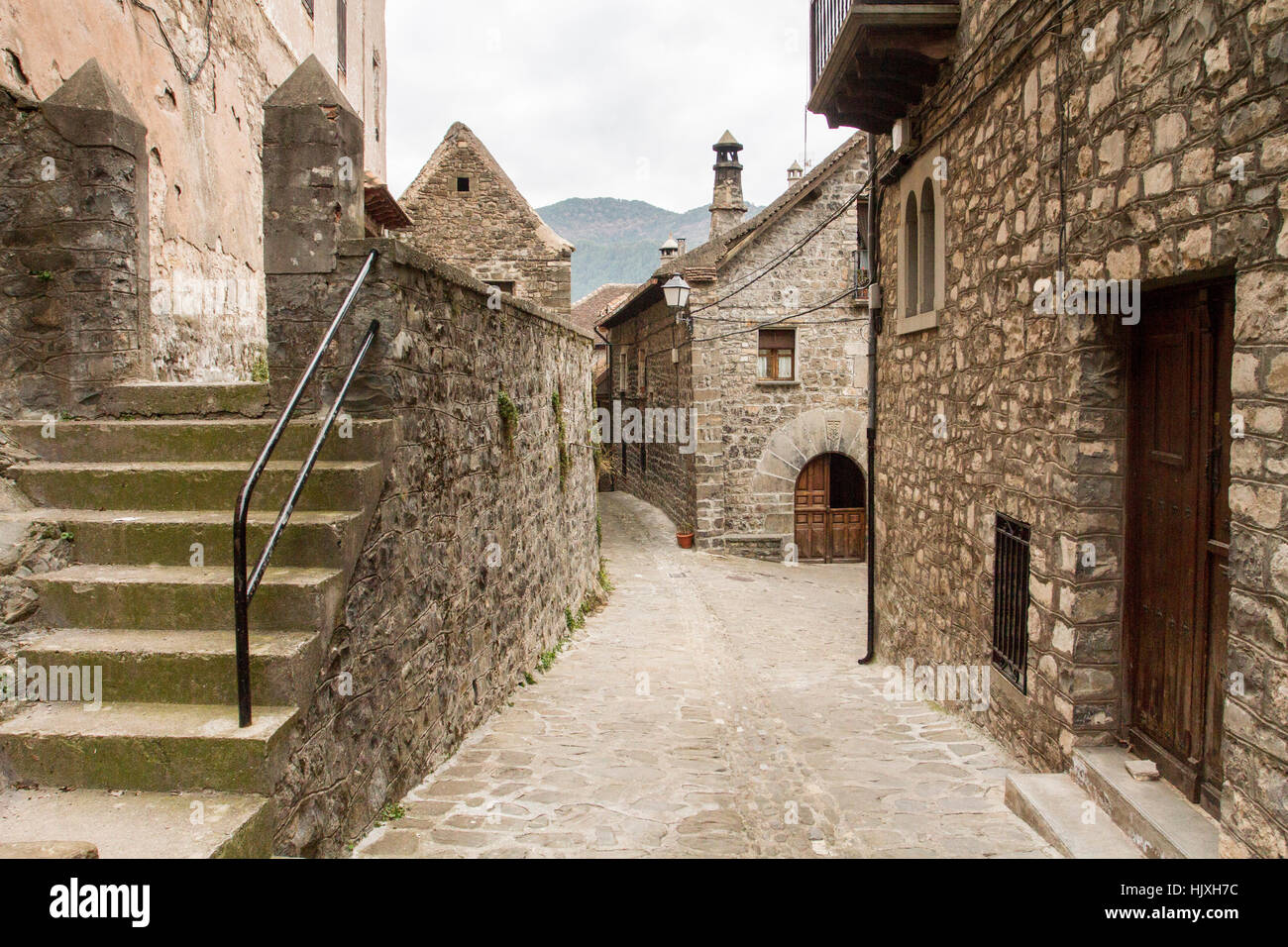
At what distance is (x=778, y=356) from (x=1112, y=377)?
13.0 metres

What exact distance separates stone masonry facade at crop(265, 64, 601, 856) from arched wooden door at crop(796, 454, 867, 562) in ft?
38.7

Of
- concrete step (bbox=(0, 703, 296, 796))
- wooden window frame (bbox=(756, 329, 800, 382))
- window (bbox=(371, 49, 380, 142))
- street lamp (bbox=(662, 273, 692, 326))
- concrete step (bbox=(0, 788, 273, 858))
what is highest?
window (bbox=(371, 49, 380, 142))

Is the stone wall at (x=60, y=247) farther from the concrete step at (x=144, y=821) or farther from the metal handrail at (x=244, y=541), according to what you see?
the concrete step at (x=144, y=821)

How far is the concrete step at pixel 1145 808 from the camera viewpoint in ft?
10.3

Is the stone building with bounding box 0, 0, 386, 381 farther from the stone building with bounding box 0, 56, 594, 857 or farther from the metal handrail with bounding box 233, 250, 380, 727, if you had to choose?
the metal handrail with bounding box 233, 250, 380, 727

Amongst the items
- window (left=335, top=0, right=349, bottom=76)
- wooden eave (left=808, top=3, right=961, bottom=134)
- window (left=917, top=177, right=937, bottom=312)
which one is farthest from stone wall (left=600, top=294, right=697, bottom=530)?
window (left=917, top=177, right=937, bottom=312)

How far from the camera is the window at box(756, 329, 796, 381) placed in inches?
665

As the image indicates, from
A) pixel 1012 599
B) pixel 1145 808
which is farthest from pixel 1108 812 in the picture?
pixel 1012 599

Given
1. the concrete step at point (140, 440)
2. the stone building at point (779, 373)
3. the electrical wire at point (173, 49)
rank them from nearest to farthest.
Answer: the concrete step at point (140, 440) → the electrical wire at point (173, 49) → the stone building at point (779, 373)

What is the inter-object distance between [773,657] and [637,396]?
1540 centimetres

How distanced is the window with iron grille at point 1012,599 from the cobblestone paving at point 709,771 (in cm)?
53

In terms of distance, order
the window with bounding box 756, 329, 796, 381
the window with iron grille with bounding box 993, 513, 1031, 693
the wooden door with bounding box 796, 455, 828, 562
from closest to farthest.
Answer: the window with iron grille with bounding box 993, 513, 1031, 693 → the window with bounding box 756, 329, 796, 381 → the wooden door with bounding box 796, 455, 828, 562

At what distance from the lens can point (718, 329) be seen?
16.7 metres

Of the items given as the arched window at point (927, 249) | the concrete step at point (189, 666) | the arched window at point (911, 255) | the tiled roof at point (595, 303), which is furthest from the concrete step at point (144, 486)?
the tiled roof at point (595, 303)
